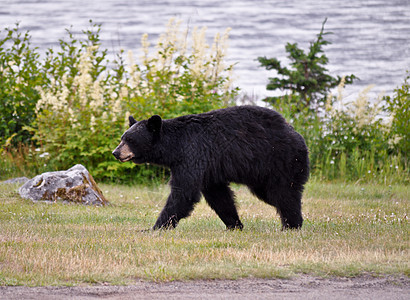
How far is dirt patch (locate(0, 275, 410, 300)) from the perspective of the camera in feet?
15.9

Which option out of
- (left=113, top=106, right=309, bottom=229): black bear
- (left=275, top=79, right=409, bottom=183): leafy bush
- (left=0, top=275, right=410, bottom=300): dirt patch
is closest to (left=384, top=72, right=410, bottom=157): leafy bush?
(left=275, top=79, right=409, bottom=183): leafy bush

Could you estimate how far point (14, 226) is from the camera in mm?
8172

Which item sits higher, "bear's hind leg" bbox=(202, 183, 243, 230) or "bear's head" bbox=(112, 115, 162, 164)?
"bear's head" bbox=(112, 115, 162, 164)

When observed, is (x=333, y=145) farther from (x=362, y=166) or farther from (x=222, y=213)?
(x=222, y=213)

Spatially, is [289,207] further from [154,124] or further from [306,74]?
[306,74]

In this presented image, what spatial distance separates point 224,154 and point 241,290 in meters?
3.06

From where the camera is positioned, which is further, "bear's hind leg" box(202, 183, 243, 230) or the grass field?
"bear's hind leg" box(202, 183, 243, 230)

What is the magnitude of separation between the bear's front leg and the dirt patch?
237cm

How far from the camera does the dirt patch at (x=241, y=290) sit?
4.85 metres

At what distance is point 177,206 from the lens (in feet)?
25.2

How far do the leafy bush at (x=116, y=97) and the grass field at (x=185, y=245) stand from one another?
10.4 ft

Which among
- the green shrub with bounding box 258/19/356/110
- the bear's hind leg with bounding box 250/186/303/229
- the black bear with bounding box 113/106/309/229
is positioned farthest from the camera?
the green shrub with bounding box 258/19/356/110

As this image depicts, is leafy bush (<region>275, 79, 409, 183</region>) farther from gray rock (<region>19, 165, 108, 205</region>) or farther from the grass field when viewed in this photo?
gray rock (<region>19, 165, 108, 205</region>)

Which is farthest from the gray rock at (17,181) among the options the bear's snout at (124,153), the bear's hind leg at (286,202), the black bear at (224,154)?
the bear's hind leg at (286,202)
